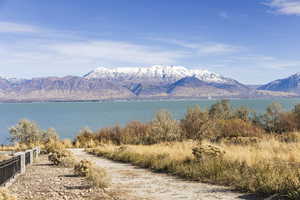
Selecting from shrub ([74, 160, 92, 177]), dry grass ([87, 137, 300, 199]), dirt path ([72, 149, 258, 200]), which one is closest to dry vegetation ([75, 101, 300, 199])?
dry grass ([87, 137, 300, 199])

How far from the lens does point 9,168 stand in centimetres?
1262

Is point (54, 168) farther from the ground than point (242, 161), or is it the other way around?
point (242, 161)

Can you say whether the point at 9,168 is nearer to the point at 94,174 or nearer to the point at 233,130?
the point at 94,174

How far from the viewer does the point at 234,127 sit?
3203 centimetres

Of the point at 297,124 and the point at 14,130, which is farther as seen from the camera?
the point at 14,130

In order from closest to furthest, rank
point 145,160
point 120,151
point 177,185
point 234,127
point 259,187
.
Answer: point 259,187, point 177,185, point 145,160, point 120,151, point 234,127

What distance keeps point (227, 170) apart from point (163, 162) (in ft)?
14.0

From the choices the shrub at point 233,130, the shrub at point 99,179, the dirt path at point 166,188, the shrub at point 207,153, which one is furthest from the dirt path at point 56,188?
the shrub at point 233,130

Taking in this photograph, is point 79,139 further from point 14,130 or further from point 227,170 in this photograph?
point 227,170

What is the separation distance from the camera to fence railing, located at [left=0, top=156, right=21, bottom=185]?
37.7ft

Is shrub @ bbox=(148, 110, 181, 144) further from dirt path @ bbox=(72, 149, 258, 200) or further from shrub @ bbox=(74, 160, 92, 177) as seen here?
shrub @ bbox=(74, 160, 92, 177)

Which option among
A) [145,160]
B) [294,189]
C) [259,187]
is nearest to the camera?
[294,189]

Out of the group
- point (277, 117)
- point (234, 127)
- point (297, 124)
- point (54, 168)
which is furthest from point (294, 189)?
point (277, 117)

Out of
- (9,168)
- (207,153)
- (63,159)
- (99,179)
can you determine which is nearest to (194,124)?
(63,159)
